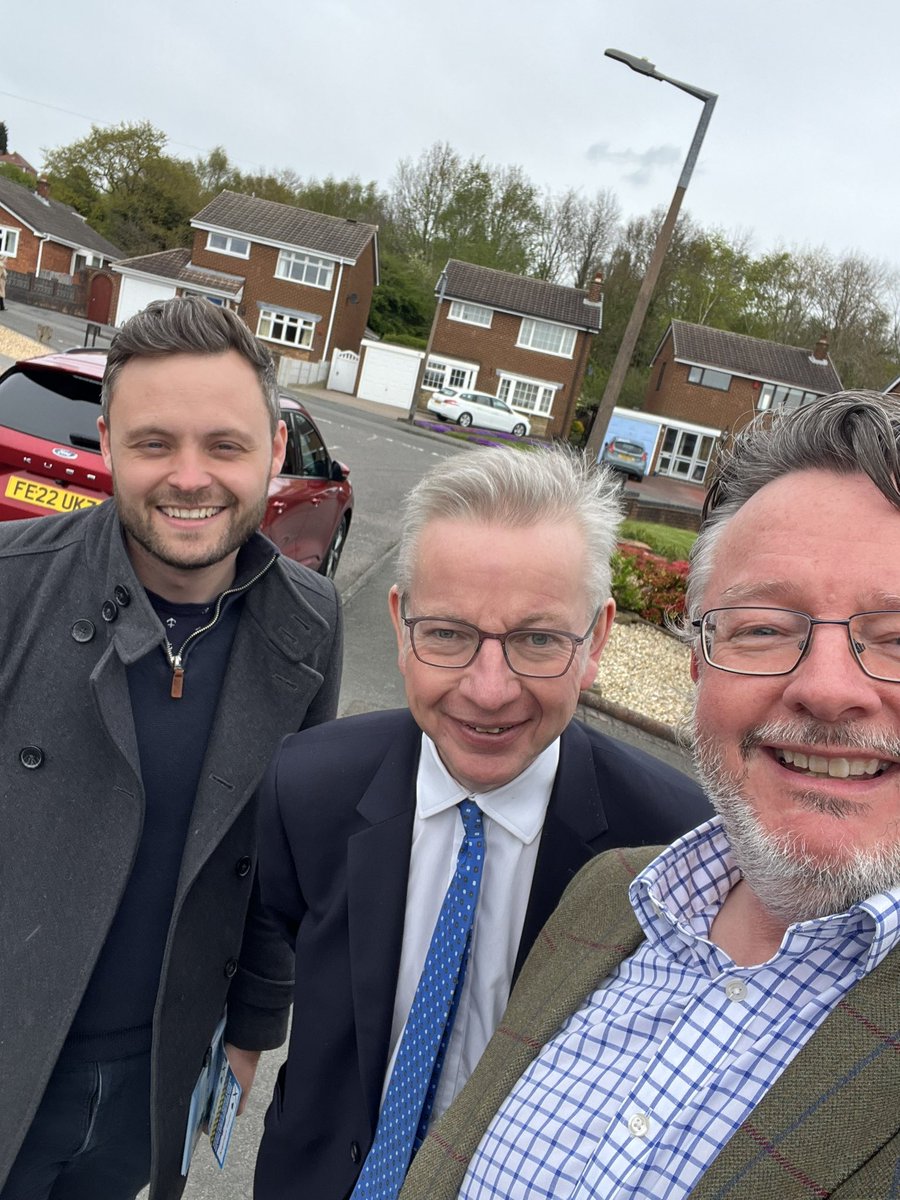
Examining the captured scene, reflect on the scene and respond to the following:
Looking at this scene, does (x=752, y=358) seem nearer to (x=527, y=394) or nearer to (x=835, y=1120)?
(x=527, y=394)

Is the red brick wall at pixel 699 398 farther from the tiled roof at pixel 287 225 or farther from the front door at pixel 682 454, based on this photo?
the tiled roof at pixel 287 225

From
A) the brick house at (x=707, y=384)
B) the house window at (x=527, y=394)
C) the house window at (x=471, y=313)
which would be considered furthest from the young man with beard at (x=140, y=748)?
the house window at (x=471, y=313)

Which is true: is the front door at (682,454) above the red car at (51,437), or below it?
below

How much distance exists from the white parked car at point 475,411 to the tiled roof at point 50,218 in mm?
29199

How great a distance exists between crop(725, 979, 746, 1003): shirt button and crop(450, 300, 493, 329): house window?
46903 millimetres

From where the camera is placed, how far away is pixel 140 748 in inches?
79.6

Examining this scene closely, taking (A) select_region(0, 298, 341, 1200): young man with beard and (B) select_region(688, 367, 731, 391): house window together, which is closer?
(A) select_region(0, 298, 341, 1200): young man with beard

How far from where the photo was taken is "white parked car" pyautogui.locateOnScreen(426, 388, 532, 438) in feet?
129

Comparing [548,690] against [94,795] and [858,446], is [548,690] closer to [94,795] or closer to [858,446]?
[858,446]

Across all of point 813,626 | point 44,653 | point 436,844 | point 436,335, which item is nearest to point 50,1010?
point 44,653

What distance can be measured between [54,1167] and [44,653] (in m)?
1.24

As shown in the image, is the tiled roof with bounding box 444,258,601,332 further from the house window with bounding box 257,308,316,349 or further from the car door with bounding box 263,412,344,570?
the car door with bounding box 263,412,344,570

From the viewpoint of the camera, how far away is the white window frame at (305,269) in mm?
45250

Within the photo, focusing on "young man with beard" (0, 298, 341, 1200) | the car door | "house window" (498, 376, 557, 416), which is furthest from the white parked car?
"young man with beard" (0, 298, 341, 1200)
